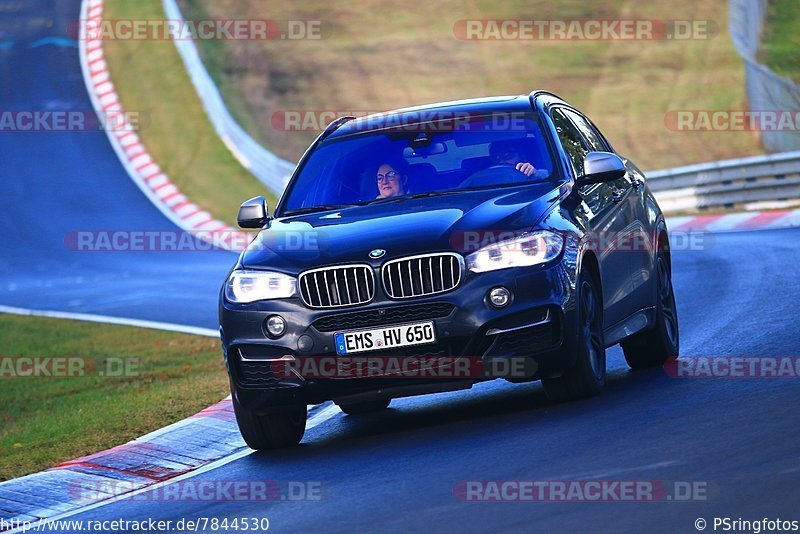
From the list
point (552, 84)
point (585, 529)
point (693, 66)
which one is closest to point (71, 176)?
point (552, 84)

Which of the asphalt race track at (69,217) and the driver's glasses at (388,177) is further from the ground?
the driver's glasses at (388,177)

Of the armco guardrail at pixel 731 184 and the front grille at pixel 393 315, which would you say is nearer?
the front grille at pixel 393 315

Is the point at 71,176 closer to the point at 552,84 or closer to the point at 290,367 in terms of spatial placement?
the point at 552,84

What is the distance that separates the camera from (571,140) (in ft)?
34.8

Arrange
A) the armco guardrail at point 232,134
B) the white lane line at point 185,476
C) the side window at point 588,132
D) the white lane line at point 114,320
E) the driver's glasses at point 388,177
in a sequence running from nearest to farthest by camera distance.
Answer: the white lane line at point 185,476 < the driver's glasses at point 388,177 < the side window at point 588,132 < the white lane line at point 114,320 < the armco guardrail at point 232,134

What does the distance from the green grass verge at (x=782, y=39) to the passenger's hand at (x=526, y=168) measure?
91.2 feet

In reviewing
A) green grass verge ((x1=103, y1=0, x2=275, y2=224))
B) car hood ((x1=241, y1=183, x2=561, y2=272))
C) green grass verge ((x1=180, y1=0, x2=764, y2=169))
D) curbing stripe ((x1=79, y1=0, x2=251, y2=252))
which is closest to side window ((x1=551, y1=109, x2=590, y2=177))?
car hood ((x1=241, y1=183, x2=561, y2=272))

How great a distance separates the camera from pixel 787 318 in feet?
40.6

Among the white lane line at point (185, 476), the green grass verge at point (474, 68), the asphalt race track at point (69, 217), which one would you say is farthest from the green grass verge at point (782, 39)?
the white lane line at point (185, 476)

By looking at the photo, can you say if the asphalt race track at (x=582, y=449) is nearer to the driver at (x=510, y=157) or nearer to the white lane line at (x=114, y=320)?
the driver at (x=510, y=157)

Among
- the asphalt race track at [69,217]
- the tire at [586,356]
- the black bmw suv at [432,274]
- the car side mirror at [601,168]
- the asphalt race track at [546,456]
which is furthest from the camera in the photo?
the asphalt race track at [69,217]

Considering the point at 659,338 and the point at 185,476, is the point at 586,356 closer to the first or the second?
the point at 659,338

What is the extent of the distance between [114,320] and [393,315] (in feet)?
35.9

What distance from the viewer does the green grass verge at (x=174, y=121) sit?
3095cm
